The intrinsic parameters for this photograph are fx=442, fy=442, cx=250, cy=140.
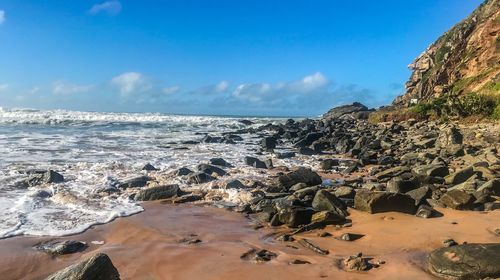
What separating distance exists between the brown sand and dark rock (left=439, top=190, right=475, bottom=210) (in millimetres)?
216

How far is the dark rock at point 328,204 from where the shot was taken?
7906 millimetres

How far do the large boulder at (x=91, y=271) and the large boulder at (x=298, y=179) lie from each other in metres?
6.26

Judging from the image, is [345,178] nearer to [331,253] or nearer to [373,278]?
[331,253]

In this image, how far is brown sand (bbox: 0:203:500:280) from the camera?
17.6 feet

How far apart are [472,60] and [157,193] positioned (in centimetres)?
2943

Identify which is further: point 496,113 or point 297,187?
point 496,113

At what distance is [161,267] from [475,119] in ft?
63.1

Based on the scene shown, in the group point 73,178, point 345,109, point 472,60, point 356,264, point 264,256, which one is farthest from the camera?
point 345,109

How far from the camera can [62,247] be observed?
6.18 meters

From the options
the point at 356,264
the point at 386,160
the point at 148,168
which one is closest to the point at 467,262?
the point at 356,264

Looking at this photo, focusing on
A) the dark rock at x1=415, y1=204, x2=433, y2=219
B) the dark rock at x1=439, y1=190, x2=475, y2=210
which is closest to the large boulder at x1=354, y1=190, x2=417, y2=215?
the dark rock at x1=415, y1=204, x2=433, y2=219

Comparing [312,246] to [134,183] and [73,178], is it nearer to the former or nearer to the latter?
[134,183]

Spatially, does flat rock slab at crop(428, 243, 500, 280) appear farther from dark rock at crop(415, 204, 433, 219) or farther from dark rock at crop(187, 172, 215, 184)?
dark rock at crop(187, 172, 215, 184)

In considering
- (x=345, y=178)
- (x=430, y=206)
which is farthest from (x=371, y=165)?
(x=430, y=206)
